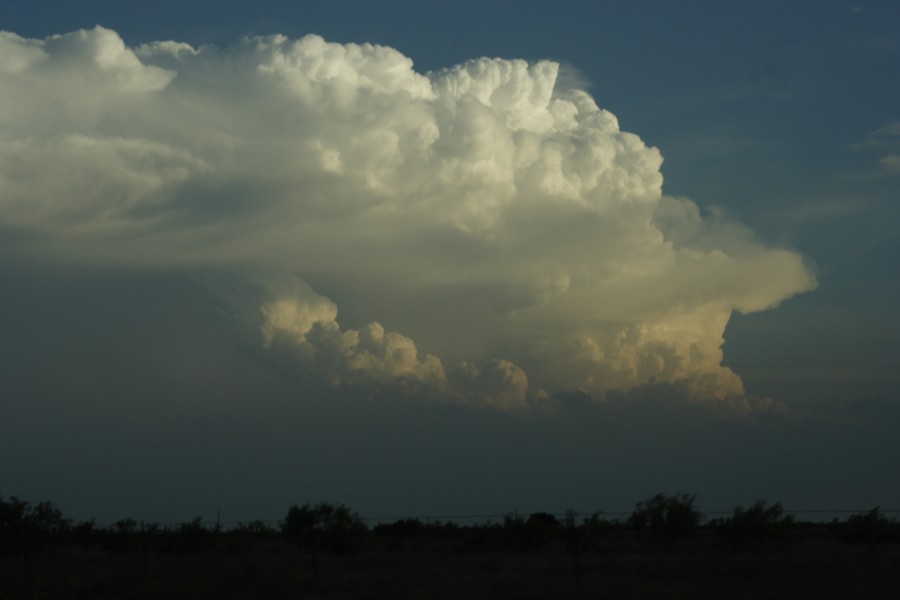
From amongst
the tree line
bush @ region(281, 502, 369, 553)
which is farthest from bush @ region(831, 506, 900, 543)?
bush @ region(281, 502, 369, 553)

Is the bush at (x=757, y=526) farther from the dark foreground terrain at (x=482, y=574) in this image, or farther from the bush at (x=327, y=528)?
the bush at (x=327, y=528)

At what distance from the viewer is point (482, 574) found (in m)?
25.0

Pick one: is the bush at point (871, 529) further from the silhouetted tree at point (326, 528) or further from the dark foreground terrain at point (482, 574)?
the silhouetted tree at point (326, 528)

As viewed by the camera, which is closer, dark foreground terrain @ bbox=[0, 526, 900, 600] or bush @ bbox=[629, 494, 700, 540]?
dark foreground terrain @ bbox=[0, 526, 900, 600]

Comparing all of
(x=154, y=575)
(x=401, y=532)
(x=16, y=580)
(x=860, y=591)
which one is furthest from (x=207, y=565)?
(x=401, y=532)

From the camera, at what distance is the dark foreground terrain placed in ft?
66.1

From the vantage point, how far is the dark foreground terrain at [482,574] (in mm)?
20141

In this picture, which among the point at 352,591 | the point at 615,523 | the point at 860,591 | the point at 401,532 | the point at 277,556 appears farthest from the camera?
the point at 401,532

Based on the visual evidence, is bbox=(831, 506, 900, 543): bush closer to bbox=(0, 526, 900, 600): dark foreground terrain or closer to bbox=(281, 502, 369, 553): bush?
bbox=(0, 526, 900, 600): dark foreground terrain

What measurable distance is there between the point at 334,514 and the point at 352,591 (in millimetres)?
16549

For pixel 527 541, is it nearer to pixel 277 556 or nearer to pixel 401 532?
pixel 277 556

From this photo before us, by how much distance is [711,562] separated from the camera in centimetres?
2377

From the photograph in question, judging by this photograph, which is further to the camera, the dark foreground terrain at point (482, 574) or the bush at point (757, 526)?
A: the bush at point (757, 526)

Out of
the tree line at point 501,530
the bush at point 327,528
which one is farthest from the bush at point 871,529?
the bush at point 327,528
